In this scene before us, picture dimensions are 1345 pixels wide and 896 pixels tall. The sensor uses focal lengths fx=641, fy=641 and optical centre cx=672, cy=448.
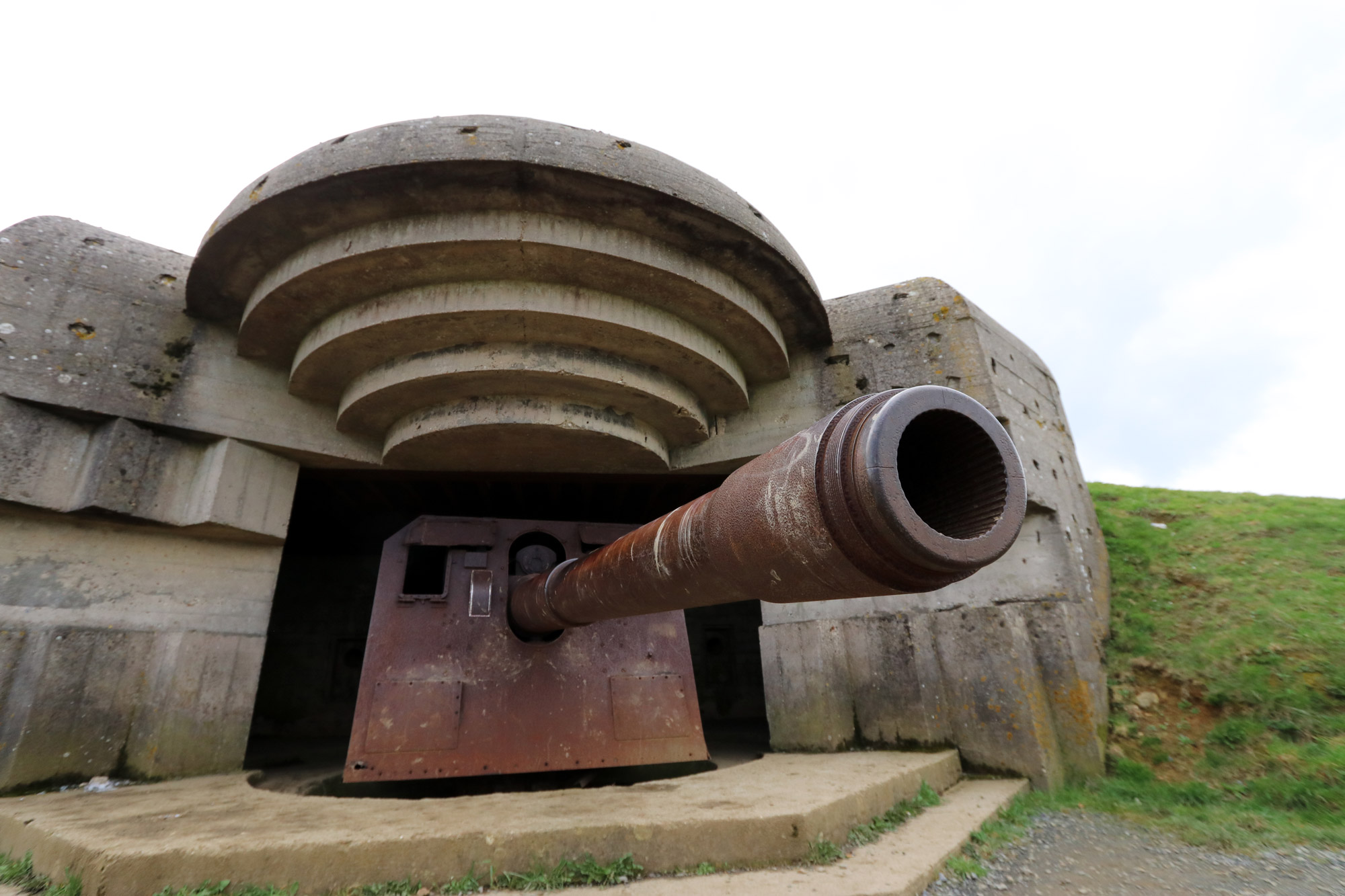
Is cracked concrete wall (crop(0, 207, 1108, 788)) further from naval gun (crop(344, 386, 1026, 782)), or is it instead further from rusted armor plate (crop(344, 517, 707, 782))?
naval gun (crop(344, 386, 1026, 782))

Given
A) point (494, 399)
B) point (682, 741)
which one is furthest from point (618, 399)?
point (682, 741)

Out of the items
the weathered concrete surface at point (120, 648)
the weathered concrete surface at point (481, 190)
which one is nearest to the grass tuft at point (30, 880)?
the weathered concrete surface at point (120, 648)

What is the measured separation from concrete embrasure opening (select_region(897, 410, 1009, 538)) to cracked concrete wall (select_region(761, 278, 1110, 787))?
3.97m

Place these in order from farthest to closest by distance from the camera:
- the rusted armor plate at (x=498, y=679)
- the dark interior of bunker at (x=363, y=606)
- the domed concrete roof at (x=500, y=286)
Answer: the dark interior of bunker at (x=363, y=606) < the rusted armor plate at (x=498, y=679) < the domed concrete roof at (x=500, y=286)

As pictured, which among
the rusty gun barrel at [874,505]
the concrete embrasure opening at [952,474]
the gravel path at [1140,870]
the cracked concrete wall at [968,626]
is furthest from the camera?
the cracked concrete wall at [968,626]

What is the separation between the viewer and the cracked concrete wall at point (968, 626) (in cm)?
468

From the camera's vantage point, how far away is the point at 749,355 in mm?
5895

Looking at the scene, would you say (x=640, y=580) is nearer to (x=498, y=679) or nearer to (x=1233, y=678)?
(x=498, y=679)

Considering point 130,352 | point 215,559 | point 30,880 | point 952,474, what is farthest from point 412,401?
point 952,474

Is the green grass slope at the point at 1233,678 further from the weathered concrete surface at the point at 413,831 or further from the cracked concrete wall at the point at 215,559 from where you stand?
the weathered concrete surface at the point at 413,831

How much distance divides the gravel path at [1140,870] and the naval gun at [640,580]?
1.85 metres

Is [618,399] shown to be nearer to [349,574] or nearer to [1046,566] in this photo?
[1046,566]

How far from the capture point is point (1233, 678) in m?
4.40

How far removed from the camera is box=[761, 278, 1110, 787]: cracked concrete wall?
468 cm
